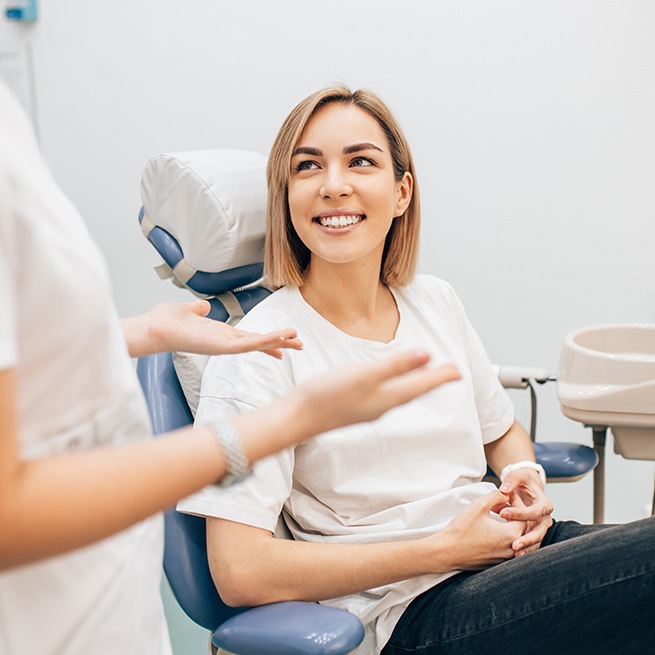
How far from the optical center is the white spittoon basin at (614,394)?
1.55 metres

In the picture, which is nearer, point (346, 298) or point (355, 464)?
point (355, 464)

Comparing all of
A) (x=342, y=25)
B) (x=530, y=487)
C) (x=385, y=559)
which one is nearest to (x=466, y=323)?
(x=530, y=487)

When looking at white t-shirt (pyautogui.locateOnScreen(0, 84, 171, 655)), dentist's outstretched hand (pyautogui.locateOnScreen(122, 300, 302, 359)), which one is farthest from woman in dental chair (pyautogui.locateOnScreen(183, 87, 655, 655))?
white t-shirt (pyautogui.locateOnScreen(0, 84, 171, 655))

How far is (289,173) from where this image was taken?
59.4 inches

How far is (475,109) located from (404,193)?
62 cm

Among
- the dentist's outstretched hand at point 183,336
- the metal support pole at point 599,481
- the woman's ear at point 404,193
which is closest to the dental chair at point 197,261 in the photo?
the woman's ear at point 404,193

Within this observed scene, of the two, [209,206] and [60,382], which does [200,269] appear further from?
[60,382]

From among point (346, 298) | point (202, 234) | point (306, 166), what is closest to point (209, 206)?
point (202, 234)

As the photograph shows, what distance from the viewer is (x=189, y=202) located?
5.06 feet

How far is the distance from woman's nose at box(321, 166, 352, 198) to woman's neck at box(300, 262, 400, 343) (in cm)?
13

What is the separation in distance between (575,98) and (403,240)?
2.44 feet

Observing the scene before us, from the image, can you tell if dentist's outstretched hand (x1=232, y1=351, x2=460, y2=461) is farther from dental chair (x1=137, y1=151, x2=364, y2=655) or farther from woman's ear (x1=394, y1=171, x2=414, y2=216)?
woman's ear (x1=394, y1=171, x2=414, y2=216)

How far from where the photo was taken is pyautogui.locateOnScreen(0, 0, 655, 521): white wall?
82.0 inches

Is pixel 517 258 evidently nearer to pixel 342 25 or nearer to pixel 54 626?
pixel 342 25
